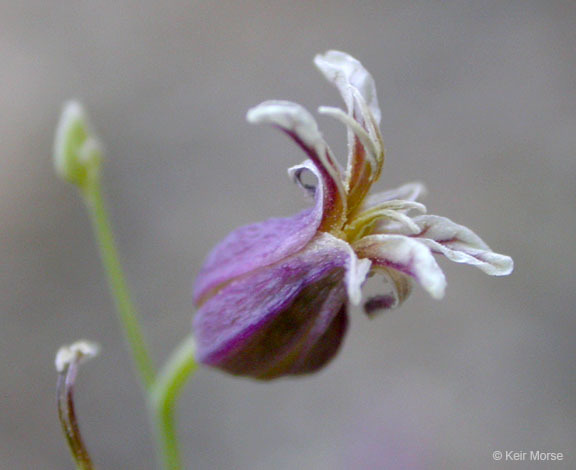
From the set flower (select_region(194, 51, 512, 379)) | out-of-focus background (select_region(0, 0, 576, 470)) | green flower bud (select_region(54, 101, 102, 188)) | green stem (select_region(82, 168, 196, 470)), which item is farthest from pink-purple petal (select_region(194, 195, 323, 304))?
out-of-focus background (select_region(0, 0, 576, 470))

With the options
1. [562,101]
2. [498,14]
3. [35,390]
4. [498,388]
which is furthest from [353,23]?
[35,390]

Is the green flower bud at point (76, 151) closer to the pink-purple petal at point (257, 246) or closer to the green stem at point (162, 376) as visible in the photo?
the green stem at point (162, 376)

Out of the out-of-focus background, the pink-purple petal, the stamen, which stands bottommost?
the out-of-focus background

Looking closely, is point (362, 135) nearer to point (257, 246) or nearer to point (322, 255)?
point (322, 255)

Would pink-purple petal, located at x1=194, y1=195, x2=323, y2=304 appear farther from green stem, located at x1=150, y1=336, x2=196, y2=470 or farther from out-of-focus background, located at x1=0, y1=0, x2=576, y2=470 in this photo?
out-of-focus background, located at x1=0, y1=0, x2=576, y2=470

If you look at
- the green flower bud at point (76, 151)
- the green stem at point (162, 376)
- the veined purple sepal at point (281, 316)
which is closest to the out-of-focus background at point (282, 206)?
the green stem at point (162, 376)

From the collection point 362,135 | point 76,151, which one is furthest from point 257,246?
point 76,151

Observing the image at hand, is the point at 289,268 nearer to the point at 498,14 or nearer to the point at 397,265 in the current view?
the point at 397,265
